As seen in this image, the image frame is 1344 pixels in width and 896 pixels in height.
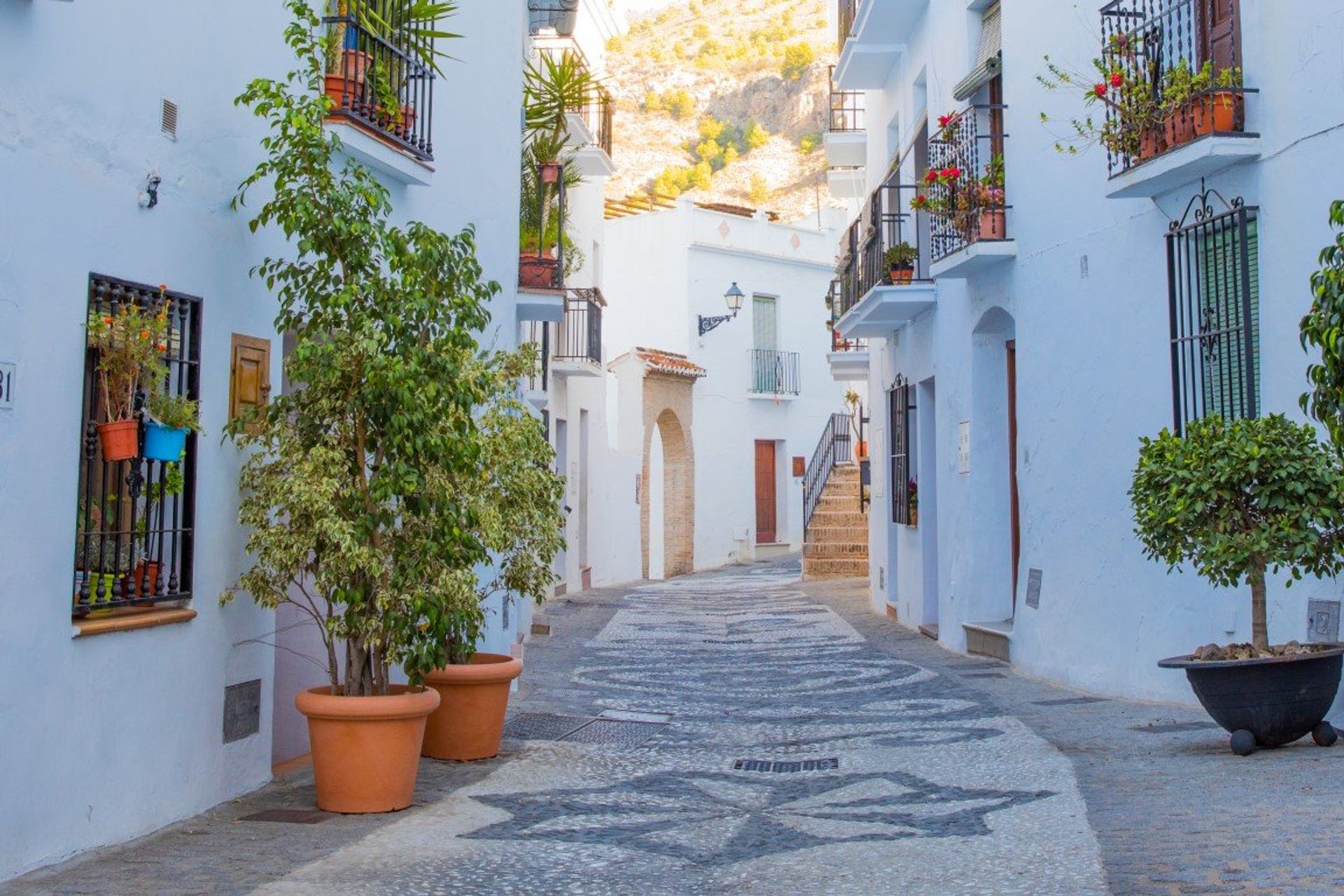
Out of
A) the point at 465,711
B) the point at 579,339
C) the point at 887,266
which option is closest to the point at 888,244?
the point at 887,266

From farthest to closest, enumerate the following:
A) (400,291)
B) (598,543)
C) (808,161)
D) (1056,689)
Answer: (808,161)
(598,543)
(1056,689)
(400,291)

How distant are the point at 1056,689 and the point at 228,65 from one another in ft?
24.3

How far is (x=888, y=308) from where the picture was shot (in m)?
14.8

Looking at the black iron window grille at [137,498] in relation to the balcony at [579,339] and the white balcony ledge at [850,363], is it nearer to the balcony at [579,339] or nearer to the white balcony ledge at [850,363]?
the balcony at [579,339]

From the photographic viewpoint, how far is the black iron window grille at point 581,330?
20875 millimetres

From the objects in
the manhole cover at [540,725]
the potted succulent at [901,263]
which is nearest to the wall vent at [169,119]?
the manhole cover at [540,725]

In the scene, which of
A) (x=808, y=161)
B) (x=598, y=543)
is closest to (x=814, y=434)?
(x=598, y=543)

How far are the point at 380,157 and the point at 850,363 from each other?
1462 cm

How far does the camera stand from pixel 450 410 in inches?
277

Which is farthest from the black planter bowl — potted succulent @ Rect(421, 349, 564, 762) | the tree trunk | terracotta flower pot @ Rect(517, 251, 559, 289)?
terracotta flower pot @ Rect(517, 251, 559, 289)

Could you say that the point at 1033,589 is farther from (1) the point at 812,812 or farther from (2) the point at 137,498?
(2) the point at 137,498

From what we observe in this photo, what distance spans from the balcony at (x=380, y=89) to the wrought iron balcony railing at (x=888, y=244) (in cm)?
584

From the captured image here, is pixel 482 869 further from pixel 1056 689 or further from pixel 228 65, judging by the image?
pixel 1056 689

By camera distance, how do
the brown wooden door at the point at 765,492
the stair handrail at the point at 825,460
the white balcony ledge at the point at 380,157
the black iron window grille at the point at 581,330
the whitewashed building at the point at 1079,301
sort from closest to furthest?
the white balcony ledge at the point at 380,157 → the whitewashed building at the point at 1079,301 → the black iron window grille at the point at 581,330 → the stair handrail at the point at 825,460 → the brown wooden door at the point at 765,492
